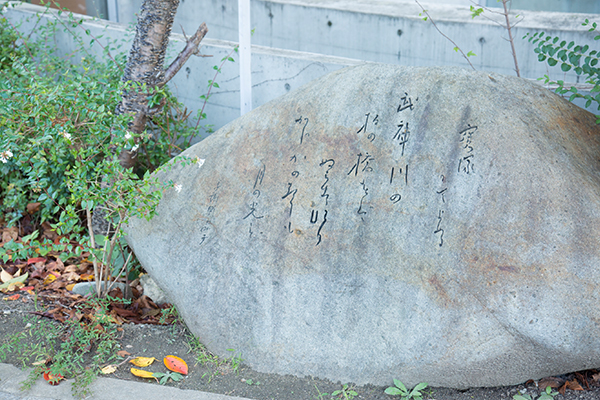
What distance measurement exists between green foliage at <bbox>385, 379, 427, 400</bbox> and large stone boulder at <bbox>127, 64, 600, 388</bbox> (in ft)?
0.15

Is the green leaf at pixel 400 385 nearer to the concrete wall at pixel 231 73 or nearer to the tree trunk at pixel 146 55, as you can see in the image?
the tree trunk at pixel 146 55

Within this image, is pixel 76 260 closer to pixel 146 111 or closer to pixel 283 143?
pixel 146 111

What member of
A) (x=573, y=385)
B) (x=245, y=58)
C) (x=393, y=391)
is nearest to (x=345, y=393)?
(x=393, y=391)

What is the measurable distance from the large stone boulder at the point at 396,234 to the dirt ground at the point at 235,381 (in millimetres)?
69

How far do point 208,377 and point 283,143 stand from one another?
1414 mm

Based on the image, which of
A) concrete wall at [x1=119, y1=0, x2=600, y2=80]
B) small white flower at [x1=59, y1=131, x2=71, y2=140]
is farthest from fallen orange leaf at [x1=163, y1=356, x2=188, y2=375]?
concrete wall at [x1=119, y1=0, x2=600, y2=80]

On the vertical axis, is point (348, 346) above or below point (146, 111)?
below

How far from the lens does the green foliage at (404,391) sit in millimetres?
2768

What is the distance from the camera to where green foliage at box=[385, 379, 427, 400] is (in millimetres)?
2768

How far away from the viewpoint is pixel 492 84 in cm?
307

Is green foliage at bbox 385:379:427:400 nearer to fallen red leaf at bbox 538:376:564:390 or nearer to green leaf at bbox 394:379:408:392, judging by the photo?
green leaf at bbox 394:379:408:392

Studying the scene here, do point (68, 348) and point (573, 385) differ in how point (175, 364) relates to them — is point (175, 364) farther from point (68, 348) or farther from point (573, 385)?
point (573, 385)

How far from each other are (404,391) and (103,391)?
1548 mm

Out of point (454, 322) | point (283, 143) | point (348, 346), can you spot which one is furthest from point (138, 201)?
point (454, 322)
